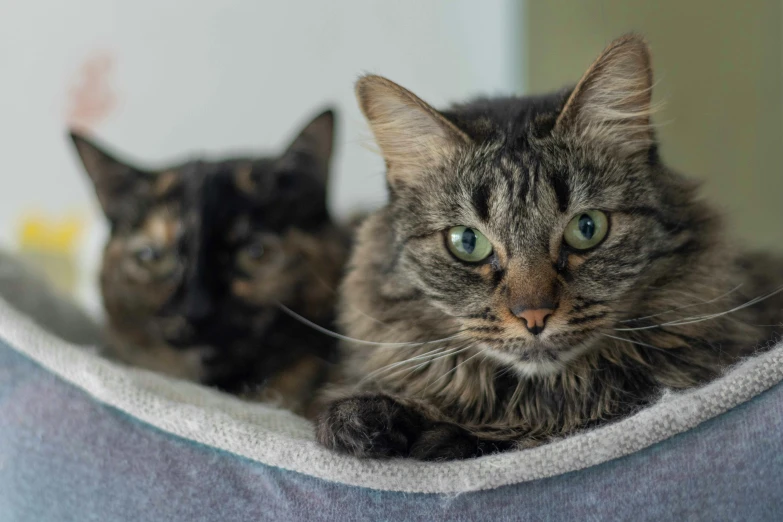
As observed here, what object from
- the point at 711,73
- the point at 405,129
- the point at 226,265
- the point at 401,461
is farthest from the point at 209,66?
the point at 401,461

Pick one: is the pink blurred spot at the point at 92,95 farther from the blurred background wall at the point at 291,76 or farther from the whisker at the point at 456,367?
the whisker at the point at 456,367

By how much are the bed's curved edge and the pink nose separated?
0.17 m

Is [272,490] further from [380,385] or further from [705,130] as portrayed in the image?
[705,130]

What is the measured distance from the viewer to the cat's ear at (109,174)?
5.90 feet

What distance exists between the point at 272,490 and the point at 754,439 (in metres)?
0.70

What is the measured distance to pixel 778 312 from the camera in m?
1.38

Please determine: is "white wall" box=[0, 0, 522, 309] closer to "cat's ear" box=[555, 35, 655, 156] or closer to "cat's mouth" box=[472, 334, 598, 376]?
"cat's ear" box=[555, 35, 655, 156]

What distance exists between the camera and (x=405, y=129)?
129 centimetres

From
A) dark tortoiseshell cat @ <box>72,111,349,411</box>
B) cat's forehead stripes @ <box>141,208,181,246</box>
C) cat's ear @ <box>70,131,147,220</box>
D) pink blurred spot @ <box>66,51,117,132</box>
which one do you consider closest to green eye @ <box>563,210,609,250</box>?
dark tortoiseshell cat @ <box>72,111,349,411</box>

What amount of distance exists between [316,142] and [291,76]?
110cm

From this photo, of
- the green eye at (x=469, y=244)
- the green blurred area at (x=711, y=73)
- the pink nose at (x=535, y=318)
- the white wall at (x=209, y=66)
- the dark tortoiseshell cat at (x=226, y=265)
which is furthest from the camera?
the white wall at (x=209, y=66)

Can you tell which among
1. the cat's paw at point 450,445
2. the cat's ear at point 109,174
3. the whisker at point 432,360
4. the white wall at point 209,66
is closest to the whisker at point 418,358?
the whisker at point 432,360

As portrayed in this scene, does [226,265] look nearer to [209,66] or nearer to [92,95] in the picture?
[209,66]

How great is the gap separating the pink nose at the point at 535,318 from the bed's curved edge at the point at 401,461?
0.17m
